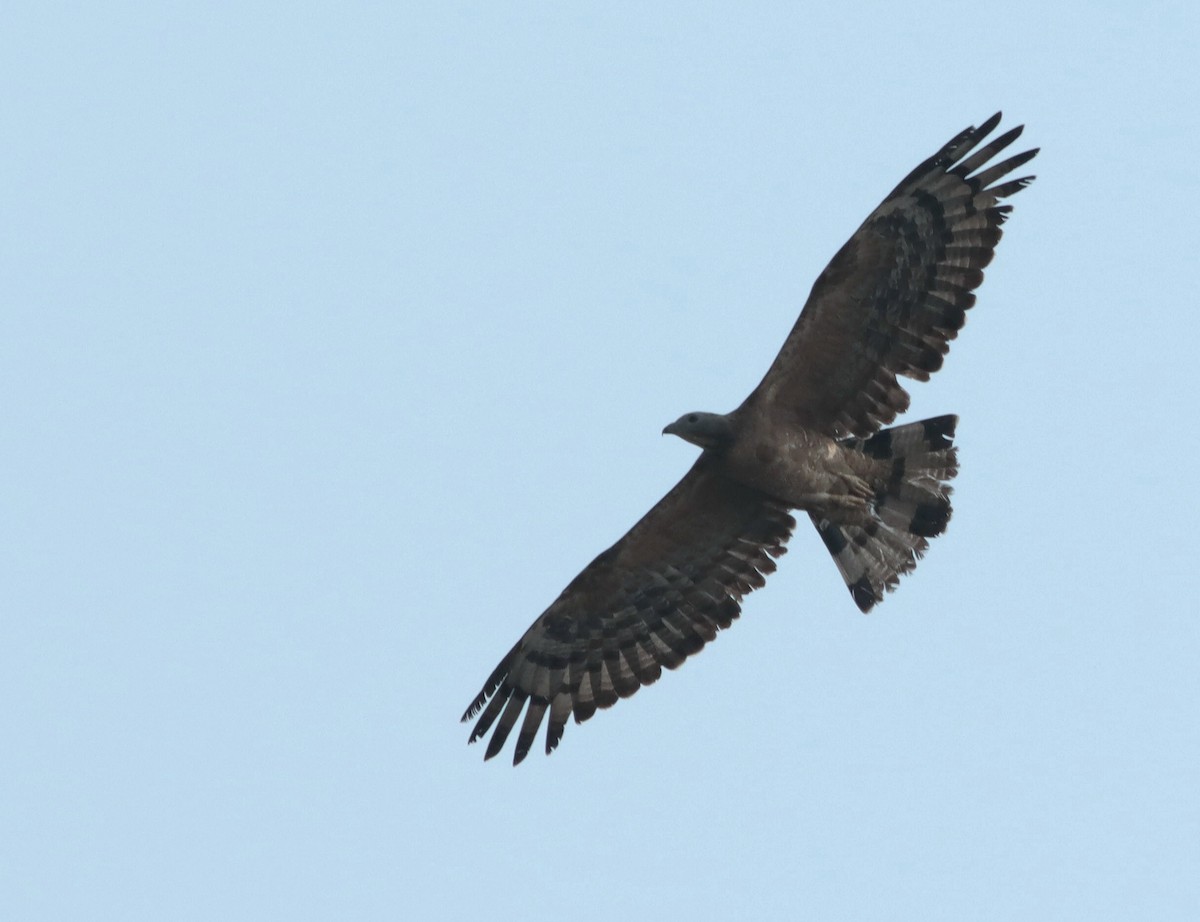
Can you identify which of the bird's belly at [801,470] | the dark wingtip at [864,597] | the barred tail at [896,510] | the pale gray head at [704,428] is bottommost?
the dark wingtip at [864,597]

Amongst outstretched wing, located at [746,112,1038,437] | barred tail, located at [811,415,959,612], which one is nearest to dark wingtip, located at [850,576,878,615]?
barred tail, located at [811,415,959,612]

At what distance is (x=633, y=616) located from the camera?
17.1 metres

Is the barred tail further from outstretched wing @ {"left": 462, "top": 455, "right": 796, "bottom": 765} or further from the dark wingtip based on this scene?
outstretched wing @ {"left": 462, "top": 455, "right": 796, "bottom": 765}

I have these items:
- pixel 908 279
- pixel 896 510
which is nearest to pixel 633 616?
pixel 896 510

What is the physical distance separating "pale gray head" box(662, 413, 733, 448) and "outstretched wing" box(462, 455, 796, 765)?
0.68 metres

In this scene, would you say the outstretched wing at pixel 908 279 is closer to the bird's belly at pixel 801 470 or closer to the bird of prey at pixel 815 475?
the bird of prey at pixel 815 475

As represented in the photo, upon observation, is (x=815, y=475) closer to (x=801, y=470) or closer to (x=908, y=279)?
(x=801, y=470)

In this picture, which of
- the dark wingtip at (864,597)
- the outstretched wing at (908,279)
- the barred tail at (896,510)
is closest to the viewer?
the outstretched wing at (908,279)

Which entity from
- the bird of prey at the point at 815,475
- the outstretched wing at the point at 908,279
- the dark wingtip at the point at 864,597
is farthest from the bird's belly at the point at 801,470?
the dark wingtip at the point at 864,597

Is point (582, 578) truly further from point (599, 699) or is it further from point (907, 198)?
point (907, 198)

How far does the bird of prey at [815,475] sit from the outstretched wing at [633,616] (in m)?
0.01

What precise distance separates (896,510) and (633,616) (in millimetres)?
2205

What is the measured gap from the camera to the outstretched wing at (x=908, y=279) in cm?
1602

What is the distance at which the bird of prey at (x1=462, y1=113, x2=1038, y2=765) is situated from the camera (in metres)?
16.1
